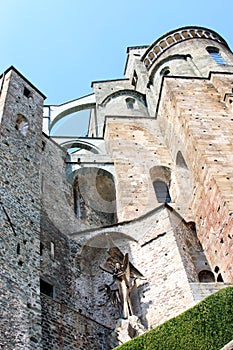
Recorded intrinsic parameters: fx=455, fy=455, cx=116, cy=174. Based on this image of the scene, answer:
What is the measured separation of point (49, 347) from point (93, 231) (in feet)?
15.3

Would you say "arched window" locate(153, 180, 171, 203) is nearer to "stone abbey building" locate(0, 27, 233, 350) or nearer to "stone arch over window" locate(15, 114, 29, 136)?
"stone abbey building" locate(0, 27, 233, 350)

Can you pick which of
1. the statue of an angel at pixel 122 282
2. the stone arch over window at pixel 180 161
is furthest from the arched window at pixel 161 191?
the statue of an angel at pixel 122 282

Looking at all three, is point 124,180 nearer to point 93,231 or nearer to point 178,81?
point 93,231

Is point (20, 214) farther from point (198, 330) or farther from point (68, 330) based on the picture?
point (198, 330)

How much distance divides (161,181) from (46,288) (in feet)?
24.7

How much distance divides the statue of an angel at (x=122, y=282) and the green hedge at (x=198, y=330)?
2268mm

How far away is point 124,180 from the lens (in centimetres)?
1653

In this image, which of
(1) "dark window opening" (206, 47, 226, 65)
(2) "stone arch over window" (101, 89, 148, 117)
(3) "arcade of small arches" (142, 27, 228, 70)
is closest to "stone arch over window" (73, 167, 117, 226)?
(2) "stone arch over window" (101, 89, 148, 117)

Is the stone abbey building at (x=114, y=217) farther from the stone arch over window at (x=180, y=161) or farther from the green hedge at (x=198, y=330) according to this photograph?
the green hedge at (x=198, y=330)

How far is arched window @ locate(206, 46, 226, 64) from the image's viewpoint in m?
22.3

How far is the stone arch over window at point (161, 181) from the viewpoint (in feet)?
57.1

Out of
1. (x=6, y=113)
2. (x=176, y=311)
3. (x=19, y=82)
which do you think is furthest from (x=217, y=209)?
(x=19, y=82)

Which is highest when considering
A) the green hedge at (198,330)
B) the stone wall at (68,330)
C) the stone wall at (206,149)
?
the stone wall at (206,149)

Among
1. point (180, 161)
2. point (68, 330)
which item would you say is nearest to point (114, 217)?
point (180, 161)
